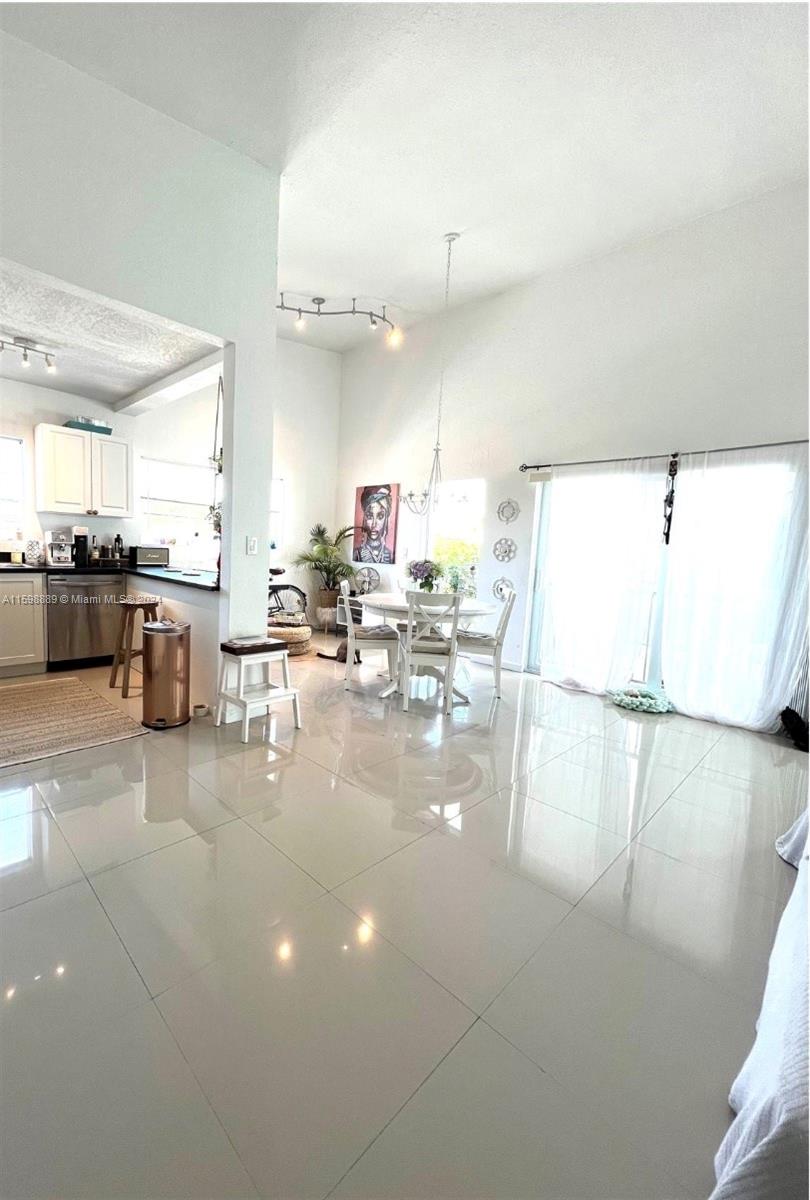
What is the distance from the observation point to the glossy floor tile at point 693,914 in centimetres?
162

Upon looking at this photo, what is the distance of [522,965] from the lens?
157cm

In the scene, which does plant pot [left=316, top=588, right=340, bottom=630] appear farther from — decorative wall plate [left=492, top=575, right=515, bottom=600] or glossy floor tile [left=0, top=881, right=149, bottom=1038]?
glossy floor tile [left=0, top=881, right=149, bottom=1038]

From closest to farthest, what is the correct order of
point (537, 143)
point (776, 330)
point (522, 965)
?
point (522, 965) < point (537, 143) < point (776, 330)

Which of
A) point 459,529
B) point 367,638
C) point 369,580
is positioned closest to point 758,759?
point 367,638

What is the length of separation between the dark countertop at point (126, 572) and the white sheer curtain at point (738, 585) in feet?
12.7

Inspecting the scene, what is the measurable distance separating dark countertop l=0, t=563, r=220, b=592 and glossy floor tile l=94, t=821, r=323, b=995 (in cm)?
197

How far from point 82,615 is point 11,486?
4.84 feet

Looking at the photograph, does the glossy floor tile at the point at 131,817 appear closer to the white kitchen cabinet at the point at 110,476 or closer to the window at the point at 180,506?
the white kitchen cabinet at the point at 110,476

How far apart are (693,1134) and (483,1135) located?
487mm

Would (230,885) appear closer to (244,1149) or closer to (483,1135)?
(244,1149)

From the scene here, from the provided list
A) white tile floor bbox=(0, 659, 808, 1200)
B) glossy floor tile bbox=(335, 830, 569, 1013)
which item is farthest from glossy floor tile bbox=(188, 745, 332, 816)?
glossy floor tile bbox=(335, 830, 569, 1013)

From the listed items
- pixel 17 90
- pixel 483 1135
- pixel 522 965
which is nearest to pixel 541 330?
pixel 17 90

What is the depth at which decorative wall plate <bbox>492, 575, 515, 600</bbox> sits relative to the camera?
561cm

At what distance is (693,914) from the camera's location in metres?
1.85
